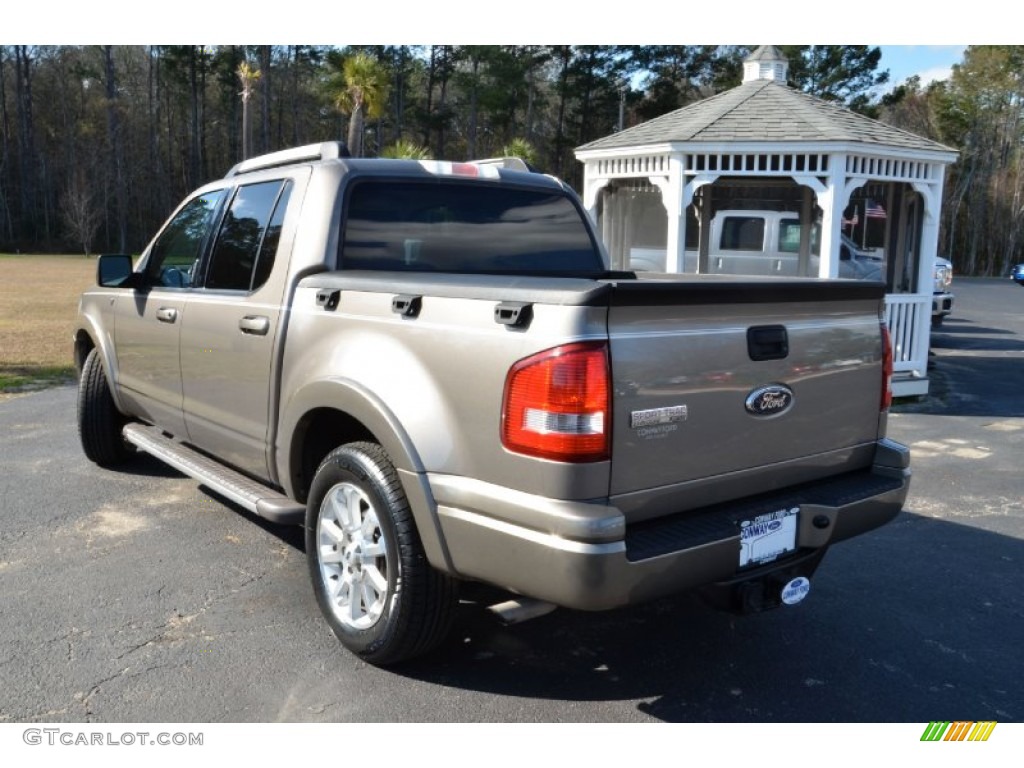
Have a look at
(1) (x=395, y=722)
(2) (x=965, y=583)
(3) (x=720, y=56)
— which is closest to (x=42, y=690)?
(1) (x=395, y=722)

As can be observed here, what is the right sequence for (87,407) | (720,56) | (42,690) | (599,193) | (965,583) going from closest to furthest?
(42,690) < (965,583) < (87,407) < (599,193) < (720,56)

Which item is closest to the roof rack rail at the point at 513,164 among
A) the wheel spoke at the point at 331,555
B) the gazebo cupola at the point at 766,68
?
the wheel spoke at the point at 331,555

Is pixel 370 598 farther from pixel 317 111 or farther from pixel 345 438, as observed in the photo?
pixel 317 111

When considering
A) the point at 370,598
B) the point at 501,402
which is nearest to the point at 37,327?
the point at 370,598

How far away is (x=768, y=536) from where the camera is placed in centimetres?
322

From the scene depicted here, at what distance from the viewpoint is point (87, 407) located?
243 inches

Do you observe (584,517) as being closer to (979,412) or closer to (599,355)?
(599,355)

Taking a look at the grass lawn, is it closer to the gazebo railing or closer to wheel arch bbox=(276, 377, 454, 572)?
wheel arch bbox=(276, 377, 454, 572)

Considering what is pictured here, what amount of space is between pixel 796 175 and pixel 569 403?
343 inches

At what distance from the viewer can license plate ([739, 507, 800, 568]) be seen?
10.3 ft

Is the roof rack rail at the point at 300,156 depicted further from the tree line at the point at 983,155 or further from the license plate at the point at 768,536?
the tree line at the point at 983,155

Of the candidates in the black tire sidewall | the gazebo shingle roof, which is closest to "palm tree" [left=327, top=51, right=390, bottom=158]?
the gazebo shingle roof
